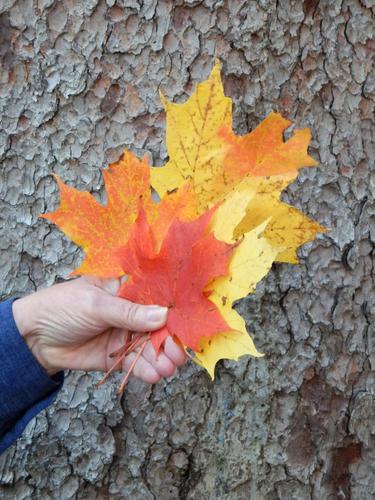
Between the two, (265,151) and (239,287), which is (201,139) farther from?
(239,287)

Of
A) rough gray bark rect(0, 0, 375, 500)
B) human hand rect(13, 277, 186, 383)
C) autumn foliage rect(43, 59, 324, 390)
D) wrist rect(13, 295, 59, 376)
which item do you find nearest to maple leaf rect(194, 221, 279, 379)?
autumn foliage rect(43, 59, 324, 390)

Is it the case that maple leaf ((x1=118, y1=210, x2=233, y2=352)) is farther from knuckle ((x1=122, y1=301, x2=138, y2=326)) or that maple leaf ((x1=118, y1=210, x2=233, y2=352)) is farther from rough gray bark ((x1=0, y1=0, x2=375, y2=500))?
rough gray bark ((x1=0, y1=0, x2=375, y2=500))

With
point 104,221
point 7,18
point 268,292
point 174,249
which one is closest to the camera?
point 174,249

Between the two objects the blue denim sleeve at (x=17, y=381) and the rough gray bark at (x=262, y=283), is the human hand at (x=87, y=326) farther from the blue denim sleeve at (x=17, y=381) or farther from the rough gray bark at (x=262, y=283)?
the rough gray bark at (x=262, y=283)

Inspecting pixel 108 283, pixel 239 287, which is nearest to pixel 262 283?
pixel 108 283

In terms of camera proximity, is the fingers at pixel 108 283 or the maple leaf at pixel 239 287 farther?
the fingers at pixel 108 283

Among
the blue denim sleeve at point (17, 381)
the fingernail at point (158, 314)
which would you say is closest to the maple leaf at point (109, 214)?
the fingernail at point (158, 314)

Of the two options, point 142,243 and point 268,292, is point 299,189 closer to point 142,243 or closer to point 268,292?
point 268,292

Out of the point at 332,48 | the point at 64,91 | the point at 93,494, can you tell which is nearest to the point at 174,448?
the point at 93,494

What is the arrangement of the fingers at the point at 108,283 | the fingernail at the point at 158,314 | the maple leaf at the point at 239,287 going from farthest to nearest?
the fingers at the point at 108,283 → the fingernail at the point at 158,314 → the maple leaf at the point at 239,287
